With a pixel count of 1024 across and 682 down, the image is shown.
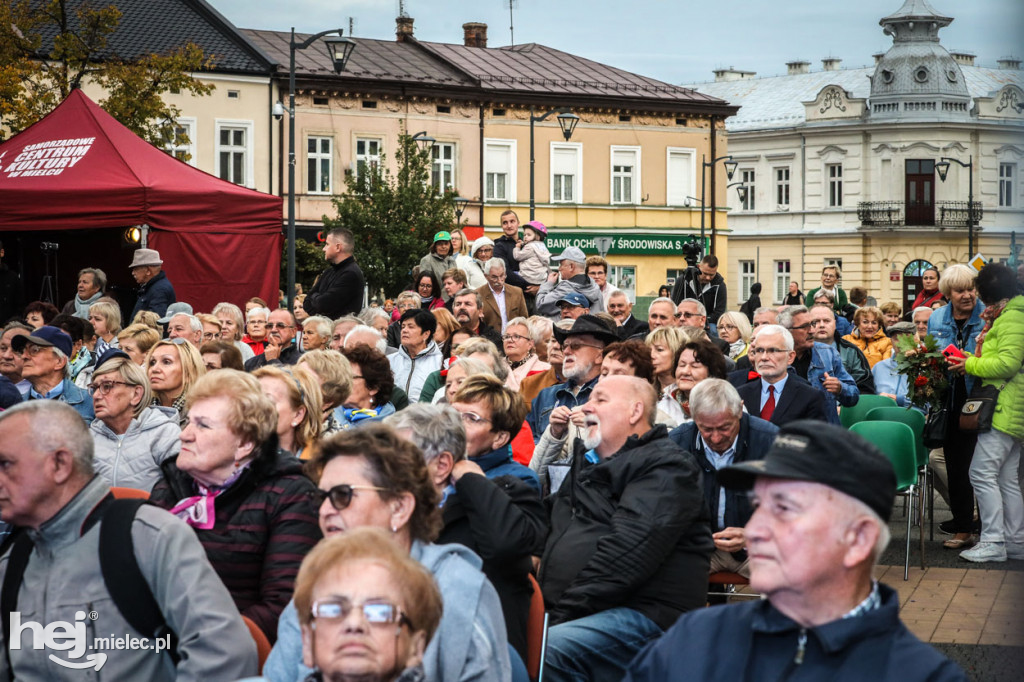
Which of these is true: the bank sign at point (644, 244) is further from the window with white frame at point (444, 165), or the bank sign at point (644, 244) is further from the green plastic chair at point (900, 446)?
the green plastic chair at point (900, 446)

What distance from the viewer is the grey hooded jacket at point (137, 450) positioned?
20.1 ft

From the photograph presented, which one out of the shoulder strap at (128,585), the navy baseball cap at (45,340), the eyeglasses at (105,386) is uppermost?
the navy baseball cap at (45,340)

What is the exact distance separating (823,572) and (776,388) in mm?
5636

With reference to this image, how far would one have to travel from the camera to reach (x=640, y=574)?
4801 mm

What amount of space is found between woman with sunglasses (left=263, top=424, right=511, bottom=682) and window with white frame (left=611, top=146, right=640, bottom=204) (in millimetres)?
44028

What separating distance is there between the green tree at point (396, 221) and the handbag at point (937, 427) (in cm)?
2724

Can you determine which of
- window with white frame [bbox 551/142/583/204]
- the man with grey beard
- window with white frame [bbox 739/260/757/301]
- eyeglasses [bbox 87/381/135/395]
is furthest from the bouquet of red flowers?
window with white frame [bbox 739/260/757/301]

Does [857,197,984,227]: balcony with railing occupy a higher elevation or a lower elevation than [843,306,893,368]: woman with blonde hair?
higher

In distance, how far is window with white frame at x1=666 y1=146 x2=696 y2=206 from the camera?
159 ft

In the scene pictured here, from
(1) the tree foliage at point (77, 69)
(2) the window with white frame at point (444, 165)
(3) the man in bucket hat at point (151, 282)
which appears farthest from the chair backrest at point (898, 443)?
(2) the window with white frame at point (444, 165)

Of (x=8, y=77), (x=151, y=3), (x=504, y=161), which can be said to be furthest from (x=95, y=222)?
(x=504, y=161)

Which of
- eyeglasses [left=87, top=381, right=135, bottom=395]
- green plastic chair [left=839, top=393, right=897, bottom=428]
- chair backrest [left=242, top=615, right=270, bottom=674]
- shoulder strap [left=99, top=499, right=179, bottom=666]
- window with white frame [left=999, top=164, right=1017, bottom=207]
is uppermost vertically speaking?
window with white frame [left=999, top=164, right=1017, bottom=207]

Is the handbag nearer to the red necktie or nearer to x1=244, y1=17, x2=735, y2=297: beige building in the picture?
the red necktie

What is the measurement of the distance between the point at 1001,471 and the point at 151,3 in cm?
3536
